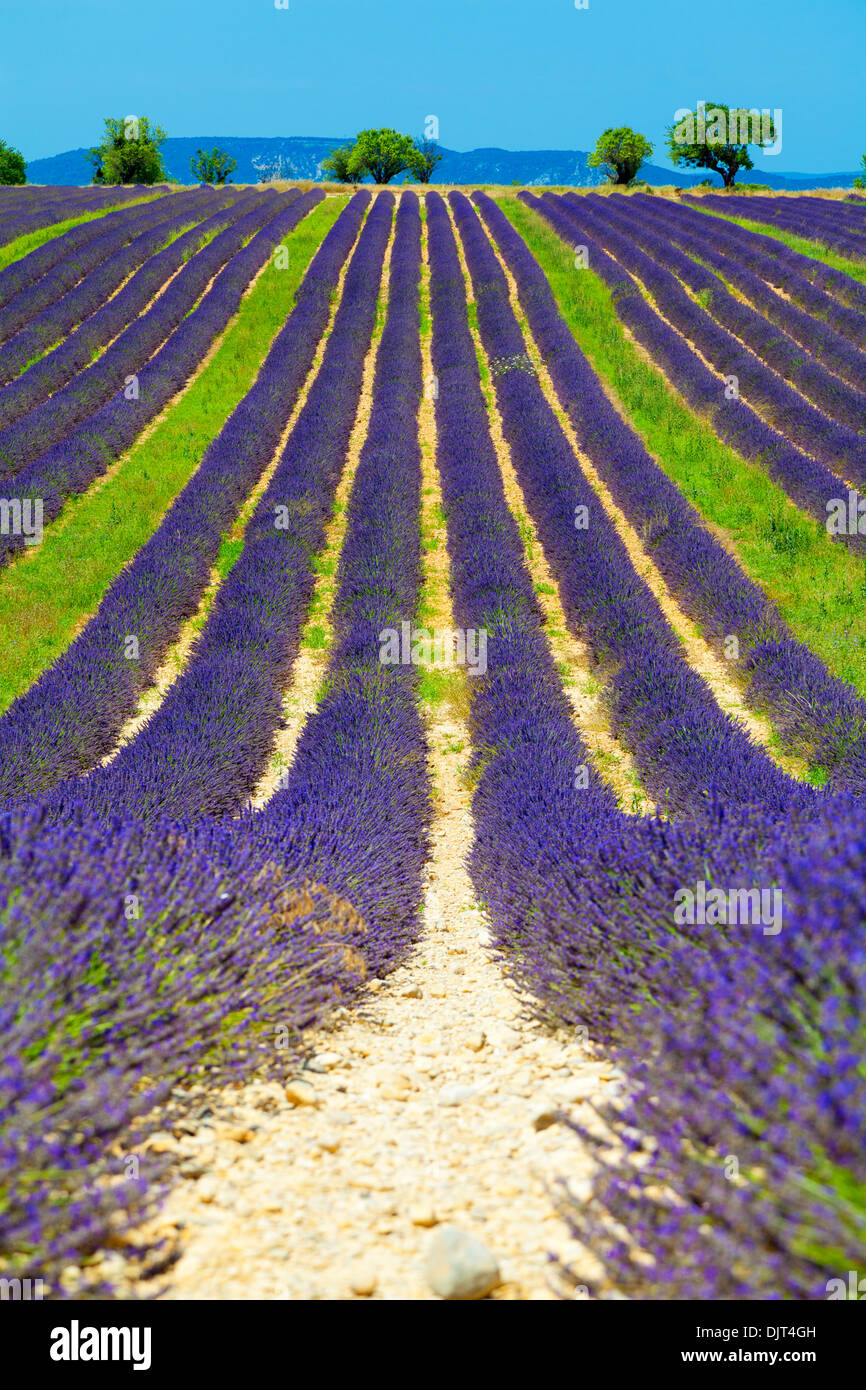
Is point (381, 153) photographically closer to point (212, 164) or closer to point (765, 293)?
point (212, 164)

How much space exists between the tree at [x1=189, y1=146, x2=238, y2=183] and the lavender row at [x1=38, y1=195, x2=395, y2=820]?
4228cm

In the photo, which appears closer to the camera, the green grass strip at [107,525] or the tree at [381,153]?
the green grass strip at [107,525]

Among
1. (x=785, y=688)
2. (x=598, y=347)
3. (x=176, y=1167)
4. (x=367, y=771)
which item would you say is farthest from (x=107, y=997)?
(x=598, y=347)

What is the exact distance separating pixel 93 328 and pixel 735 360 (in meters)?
10.2

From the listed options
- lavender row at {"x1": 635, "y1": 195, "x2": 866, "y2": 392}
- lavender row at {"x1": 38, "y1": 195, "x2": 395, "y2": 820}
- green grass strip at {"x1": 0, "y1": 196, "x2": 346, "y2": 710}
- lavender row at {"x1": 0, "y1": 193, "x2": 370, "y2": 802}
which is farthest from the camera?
lavender row at {"x1": 635, "y1": 195, "x2": 866, "y2": 392}

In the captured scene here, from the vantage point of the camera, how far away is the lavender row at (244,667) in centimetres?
452

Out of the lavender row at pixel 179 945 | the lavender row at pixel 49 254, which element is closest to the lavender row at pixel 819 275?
the lavender row at pixel 179 945

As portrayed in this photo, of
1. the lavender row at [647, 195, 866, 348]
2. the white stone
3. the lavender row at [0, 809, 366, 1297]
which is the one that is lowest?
the white stone

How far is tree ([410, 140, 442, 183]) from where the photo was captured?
4659 cm

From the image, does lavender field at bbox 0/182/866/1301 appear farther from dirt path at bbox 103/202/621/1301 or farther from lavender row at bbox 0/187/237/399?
lavender row at bbox 0/187/237/399

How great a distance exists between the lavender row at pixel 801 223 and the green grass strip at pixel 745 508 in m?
6.30

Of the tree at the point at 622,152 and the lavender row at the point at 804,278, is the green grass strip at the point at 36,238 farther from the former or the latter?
the tree at the point at 622,152

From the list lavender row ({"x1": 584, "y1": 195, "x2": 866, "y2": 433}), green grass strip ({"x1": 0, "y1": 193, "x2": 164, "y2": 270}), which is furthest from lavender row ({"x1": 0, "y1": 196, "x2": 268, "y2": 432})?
lavender row ({"x1": 584, "y1": 195, "x2": 866, "y2": 433})
